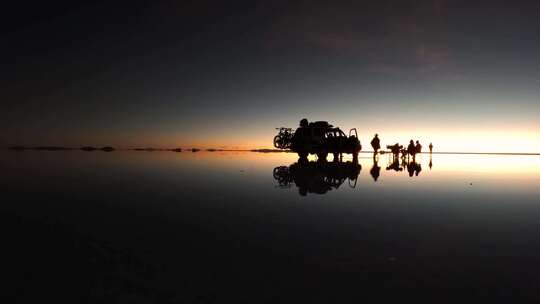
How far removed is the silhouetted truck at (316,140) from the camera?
39.2 meters

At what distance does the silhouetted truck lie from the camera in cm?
3925

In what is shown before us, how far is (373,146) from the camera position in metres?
43.7

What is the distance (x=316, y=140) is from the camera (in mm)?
39156

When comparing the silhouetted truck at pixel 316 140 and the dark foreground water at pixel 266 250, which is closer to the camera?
the dark foreground water at pixel 266 250

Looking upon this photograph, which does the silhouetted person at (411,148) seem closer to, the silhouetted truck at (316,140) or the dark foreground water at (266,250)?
the silhouetted truck at (316,140)

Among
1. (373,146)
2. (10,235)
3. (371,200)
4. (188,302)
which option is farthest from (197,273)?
(373,146)

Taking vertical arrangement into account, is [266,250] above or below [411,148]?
below

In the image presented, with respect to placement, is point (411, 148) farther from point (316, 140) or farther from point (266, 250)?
point (266, 250)

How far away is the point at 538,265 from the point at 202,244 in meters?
4.11

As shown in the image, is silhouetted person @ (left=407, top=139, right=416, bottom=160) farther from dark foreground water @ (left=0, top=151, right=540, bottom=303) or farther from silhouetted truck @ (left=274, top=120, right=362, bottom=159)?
dark foreground water @ (left=0, top=151, right=540, bottom=303)

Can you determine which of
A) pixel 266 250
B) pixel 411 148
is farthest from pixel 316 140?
pixel 266 250

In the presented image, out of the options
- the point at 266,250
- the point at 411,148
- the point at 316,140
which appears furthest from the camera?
the point at 411,148

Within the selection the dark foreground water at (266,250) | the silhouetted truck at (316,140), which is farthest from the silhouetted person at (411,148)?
the dark foreground water at (266,250)

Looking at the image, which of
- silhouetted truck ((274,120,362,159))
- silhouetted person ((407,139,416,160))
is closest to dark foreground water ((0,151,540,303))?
silhouetted truck ((274,120,362,159))
